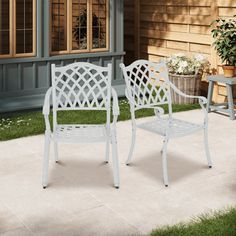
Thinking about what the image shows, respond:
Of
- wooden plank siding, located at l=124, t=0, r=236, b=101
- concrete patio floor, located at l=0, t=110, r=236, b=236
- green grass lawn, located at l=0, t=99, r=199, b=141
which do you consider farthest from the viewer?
wooden plank siding, located at l=124, t=0, r=236, b=101

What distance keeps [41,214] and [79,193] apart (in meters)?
0.48

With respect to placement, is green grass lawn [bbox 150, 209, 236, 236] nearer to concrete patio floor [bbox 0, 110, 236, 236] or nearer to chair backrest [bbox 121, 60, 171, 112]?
concrete patio floor [bbox 0, 110, 236, 236]

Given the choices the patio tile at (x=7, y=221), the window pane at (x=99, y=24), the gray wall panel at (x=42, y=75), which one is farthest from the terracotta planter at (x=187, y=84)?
the patio tile at (x=7, y=221)

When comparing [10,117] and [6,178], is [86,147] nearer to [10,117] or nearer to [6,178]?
[6,178]

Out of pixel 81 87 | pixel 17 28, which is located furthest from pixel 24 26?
pixel 81 87

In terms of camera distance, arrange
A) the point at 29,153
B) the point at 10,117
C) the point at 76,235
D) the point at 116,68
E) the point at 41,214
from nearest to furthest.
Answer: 1. the point at 76,235
2. the point at 41,214
3. the point at 29,153
4. the point at 10,117
5. the point at 116,68

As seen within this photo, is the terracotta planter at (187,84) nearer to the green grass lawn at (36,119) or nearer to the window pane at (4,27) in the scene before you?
the green grass lawn at (36,119)

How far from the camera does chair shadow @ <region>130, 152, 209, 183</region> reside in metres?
4.52

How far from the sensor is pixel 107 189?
13.6 ft

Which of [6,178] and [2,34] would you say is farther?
[2,34]

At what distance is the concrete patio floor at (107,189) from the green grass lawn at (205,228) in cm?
13

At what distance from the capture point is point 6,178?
14.4 feet

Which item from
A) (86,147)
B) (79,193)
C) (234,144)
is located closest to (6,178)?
(79,193)

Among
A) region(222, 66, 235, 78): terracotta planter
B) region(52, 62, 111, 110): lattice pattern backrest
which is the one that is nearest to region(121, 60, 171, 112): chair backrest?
region(52, 62, 111, 110): lattice pattern backrest
